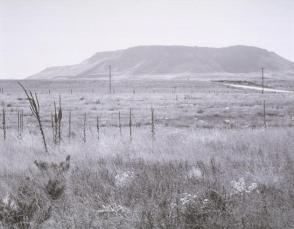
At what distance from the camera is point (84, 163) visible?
689cm

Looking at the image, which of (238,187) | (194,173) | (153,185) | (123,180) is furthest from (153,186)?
(238,187)

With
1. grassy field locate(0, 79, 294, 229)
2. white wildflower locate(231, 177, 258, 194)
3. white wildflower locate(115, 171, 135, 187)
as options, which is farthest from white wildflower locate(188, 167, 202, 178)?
white wildflower locate(115, 171, 135, 187)

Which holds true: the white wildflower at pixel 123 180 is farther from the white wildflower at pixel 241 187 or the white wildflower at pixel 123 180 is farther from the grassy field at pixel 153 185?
the white wildflower at pixel 241 187

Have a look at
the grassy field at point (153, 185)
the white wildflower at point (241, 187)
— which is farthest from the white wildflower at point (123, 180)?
the white wildflower at point (241, 187)

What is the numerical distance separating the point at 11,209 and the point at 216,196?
8.19 feet

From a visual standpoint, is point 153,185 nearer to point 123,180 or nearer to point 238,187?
point 123,180

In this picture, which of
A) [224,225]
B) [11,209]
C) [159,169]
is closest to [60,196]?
[11,209]

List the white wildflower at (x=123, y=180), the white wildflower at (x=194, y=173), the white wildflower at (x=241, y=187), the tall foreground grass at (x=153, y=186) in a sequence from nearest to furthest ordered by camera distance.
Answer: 1. the tall foreground grass at (x=153, y=186)
2. the white wildflower at (x=241, y=187)
3. the white wildflower at (x=123, y=180)
4. the white wildflower at (x=194, y=173)

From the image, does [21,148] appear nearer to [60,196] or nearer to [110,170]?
[110,170]

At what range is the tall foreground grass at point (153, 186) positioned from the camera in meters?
3.79

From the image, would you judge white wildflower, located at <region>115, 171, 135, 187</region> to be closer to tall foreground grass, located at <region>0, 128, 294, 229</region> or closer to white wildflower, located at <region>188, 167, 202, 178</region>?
tall foreground grass, located at <region>0, 128, 294, 229</region>

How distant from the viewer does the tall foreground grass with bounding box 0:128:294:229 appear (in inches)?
149

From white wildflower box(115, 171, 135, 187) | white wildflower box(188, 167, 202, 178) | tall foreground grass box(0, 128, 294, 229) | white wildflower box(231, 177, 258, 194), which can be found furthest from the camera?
white wildflower box(188, 167, 202, 178)

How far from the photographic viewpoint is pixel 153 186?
5000 millimetres
